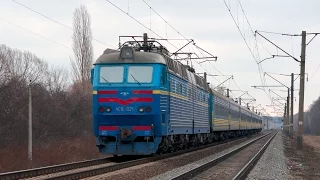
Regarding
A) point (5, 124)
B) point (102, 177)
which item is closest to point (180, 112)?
point (102, 177)

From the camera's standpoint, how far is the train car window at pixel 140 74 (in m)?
17.3

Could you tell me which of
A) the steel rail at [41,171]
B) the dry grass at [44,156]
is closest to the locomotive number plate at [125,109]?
the steel rail at [41,171]

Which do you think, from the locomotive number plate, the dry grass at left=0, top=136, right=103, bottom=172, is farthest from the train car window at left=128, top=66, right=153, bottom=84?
the dry grass at left=0, top=136, right=103, bottom=172

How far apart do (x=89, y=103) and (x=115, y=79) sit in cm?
2643

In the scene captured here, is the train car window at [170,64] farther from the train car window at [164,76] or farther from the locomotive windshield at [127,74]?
the locomotive windshield at [127,74]

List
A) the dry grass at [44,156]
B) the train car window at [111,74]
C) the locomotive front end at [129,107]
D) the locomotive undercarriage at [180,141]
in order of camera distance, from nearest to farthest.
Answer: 1. the locomotive front end at [129,107]
2. the train car window at [111,74]
3. the locomotive undercarriage at [180,141]
4. the dry grass at [44,156]

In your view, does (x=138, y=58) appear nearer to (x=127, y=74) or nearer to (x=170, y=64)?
(x=127, y=74)

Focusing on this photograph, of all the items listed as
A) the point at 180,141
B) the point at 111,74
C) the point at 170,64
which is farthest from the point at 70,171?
the point at 180,141

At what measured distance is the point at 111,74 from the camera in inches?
693

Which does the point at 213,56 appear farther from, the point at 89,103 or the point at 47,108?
the point at 89,103

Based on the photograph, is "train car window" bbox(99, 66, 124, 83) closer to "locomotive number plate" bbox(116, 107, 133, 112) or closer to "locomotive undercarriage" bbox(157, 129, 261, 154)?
"locomotive number plate" bbox(116, 107, 133, 112)

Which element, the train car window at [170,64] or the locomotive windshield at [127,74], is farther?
the train car window at [170,64]

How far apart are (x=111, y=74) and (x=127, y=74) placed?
2.04 feet

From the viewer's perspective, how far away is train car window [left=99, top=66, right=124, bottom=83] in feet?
57.4
